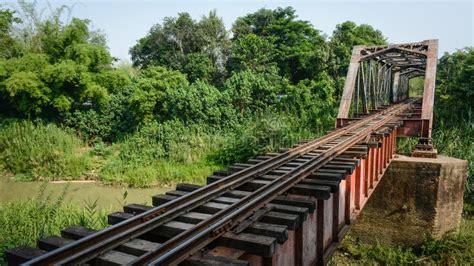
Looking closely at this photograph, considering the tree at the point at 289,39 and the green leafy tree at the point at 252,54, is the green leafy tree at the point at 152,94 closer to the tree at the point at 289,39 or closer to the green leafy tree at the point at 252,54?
the green leafy tree at the point at 252,54

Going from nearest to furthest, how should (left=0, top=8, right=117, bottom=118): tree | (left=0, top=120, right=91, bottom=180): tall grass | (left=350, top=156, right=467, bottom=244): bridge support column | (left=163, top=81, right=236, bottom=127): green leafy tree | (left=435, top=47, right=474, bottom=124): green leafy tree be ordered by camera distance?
(left=350, top=156, right=467, bottom=244): bridge support column, (left=0, top=120, right=91, bottom=180): tall grass, (left=435, top=47, right=474, bottom=124): green leafy tree, (left=0, top=8, right=117, bottom=118): tree, (left=163, top=81, right=236, bottom=127): green leafy tree

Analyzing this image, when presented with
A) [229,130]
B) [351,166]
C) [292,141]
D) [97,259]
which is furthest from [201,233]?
[229,130]

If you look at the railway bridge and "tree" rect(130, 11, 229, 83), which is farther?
"tree" rect(130, 11, 229, 83)

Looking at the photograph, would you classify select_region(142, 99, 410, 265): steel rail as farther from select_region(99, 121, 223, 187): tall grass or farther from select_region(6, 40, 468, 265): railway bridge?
select_region(99, 121, 223, 187): tall grass

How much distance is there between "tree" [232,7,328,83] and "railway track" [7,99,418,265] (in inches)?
993

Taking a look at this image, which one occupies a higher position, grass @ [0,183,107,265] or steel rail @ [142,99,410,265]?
steel rail @ [142,99,410,265]

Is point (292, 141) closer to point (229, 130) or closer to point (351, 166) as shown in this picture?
point (229, 130)

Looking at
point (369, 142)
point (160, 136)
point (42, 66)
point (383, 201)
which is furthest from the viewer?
point (42, 66)

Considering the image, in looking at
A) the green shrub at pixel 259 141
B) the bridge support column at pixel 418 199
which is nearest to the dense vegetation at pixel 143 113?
the green shrub at pixel 259 141

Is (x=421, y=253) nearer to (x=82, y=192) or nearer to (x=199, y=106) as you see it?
(x=82, y=192)

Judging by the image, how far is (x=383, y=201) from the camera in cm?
1159

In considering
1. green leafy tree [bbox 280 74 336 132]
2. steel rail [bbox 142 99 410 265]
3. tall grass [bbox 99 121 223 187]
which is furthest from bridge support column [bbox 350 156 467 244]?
green leafy tree [bbox 280 74 336 132]

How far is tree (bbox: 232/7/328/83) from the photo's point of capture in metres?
30.7

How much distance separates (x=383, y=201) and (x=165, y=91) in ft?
50.7
